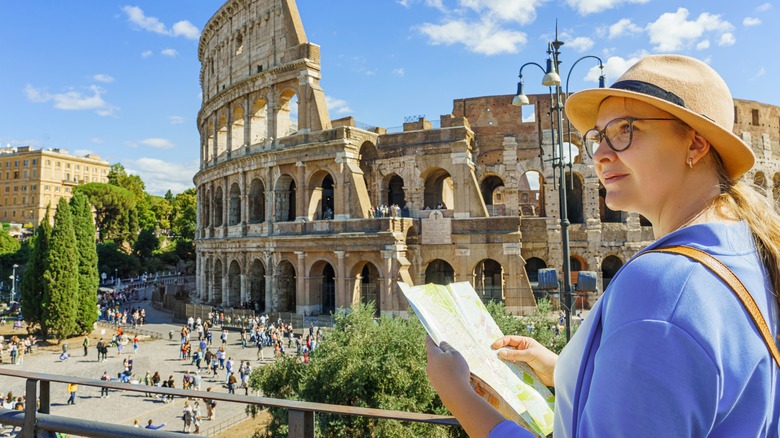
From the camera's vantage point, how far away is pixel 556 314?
2397 cm

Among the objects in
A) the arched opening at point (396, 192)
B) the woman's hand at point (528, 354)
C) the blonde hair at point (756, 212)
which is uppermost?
the arched opening at point (396, 192)

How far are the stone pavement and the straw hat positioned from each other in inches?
528

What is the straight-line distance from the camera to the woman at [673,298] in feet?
3.45

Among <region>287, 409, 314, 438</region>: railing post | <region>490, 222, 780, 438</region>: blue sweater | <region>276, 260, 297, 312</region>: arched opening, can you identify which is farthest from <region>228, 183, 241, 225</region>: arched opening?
<region>490, 222, 780, 438</region>: blue sweater

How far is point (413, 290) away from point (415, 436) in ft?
26.8

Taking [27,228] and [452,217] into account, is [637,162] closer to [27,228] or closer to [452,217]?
[452,217]

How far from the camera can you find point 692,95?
56.2 inches

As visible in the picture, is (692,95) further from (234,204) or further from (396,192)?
(234,204)

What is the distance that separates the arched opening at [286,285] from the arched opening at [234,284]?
4.04 metres

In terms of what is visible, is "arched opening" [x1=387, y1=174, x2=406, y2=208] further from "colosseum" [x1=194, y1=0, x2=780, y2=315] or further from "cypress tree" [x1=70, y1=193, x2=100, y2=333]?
"cypress tree" [x1=70, y1=193, x2=100, y2=333]

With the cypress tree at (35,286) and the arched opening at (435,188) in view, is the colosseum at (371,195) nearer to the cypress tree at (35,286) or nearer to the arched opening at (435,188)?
the arched opening at (435,188)

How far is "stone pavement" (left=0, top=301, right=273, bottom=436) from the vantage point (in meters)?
15.5

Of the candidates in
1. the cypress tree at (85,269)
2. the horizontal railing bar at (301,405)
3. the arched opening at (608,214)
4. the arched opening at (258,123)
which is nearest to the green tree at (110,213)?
the cypress tree at (85,269)

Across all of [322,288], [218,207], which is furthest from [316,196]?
[218,207]
